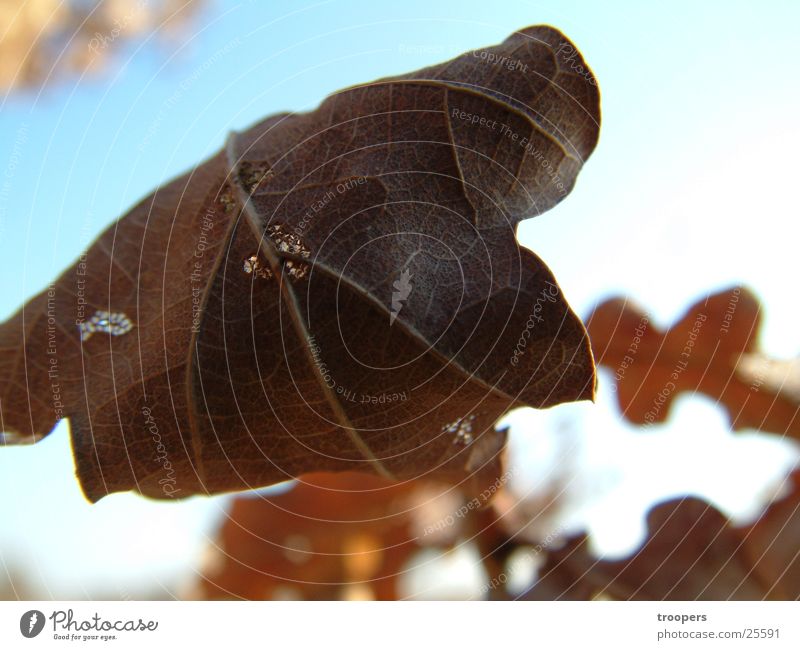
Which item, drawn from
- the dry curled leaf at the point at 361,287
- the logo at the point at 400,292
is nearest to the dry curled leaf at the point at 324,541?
the dry curled leaf at the point at 361,287

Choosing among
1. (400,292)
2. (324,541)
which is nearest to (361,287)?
(400,292)

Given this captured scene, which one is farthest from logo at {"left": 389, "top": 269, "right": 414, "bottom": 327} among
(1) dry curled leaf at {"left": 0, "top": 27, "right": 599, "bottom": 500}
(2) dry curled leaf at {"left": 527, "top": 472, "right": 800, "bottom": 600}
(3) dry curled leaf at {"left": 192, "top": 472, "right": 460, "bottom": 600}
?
(2) dry curled leaf at {"left": 527, "top": 472, "right": 800, "bottom": 600}
